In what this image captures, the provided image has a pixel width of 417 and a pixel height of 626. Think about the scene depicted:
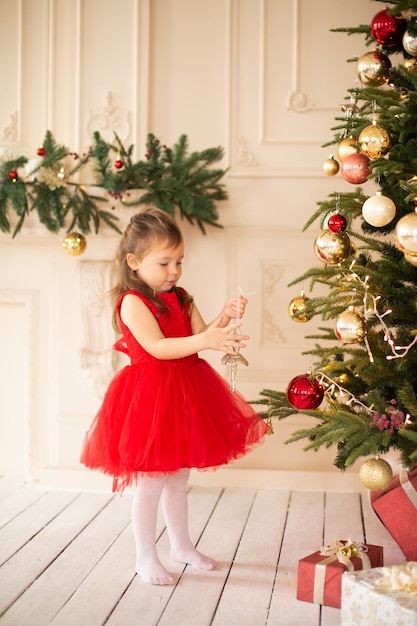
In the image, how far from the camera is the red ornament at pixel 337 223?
2096 mm

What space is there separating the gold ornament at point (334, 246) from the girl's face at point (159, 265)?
0.50m

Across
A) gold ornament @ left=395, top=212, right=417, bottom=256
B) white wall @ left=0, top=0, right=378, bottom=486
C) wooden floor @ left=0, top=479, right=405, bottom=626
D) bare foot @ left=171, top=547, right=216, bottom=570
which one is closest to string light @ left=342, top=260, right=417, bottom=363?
gold ornament @ left=395, top=212, right=417, bottom=256

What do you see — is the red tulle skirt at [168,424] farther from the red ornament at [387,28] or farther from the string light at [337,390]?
the red ornament at [387,28]

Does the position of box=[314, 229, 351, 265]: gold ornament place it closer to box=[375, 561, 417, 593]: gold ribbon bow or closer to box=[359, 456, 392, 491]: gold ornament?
box=[359, 456, 392, 491]: gold ornament

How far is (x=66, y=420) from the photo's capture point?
3346 mm

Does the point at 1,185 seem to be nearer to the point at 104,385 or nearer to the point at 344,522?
the point at 104,385

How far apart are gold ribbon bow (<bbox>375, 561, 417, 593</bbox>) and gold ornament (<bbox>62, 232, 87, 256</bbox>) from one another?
6.01 ft

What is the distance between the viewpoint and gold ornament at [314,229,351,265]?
6.91 ft

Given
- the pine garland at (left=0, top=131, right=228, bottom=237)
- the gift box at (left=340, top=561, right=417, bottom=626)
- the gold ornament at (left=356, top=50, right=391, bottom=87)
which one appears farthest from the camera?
the pine garland at (left=0, top=131, right=228, bottom=237)

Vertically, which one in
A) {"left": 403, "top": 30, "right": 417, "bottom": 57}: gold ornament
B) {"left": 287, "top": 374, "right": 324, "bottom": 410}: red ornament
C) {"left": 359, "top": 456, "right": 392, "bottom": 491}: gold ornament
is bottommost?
{"left": 359, "top": 456, "right": 392, "bottom": 491}: gold ornament

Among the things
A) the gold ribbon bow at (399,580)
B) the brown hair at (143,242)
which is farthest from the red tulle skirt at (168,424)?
the gold ribbon bow at (399,580)

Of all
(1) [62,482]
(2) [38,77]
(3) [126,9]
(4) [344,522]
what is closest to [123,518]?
(1) [62,482]

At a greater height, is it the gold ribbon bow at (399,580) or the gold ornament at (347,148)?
the gold ornament at (347,148)

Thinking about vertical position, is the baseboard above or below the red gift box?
below
